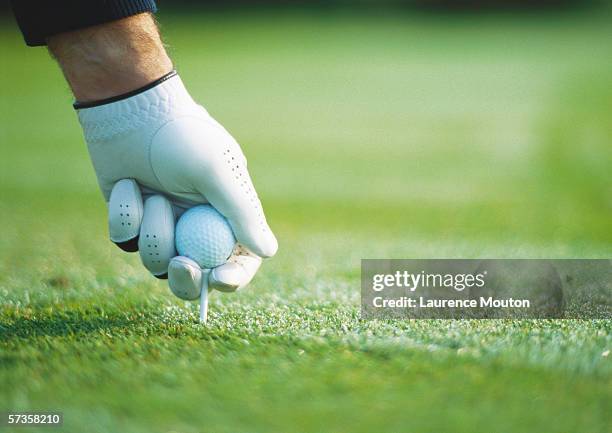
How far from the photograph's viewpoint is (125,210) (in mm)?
2383

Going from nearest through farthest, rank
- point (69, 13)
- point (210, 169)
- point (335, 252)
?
1. point (69, 13)
2. point (210, 169)
3. point (335, 252)

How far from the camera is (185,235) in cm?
238

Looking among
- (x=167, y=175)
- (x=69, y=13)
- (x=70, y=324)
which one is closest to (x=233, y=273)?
(x=167, y=175)

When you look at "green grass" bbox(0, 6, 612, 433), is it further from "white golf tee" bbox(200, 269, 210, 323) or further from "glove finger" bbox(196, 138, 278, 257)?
"glove finger" bbox(196, 138, 278, 257)

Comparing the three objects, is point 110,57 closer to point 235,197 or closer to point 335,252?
point 235,197

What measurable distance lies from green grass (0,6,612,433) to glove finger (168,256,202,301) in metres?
0.13

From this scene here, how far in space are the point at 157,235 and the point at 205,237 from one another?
0.16 metres

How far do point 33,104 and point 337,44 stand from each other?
682cm

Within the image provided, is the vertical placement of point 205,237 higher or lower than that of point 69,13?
lower

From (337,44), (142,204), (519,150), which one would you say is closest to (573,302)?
(142,204)

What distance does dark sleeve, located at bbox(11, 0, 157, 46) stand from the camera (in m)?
2.20

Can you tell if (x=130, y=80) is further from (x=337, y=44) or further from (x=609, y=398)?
(x=337, y=44)

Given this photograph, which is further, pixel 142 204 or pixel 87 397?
pixel 142 204

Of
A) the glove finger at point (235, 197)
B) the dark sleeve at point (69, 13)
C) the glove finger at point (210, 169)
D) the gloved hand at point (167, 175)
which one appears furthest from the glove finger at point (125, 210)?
the dark sleeve at point (69, 13)
